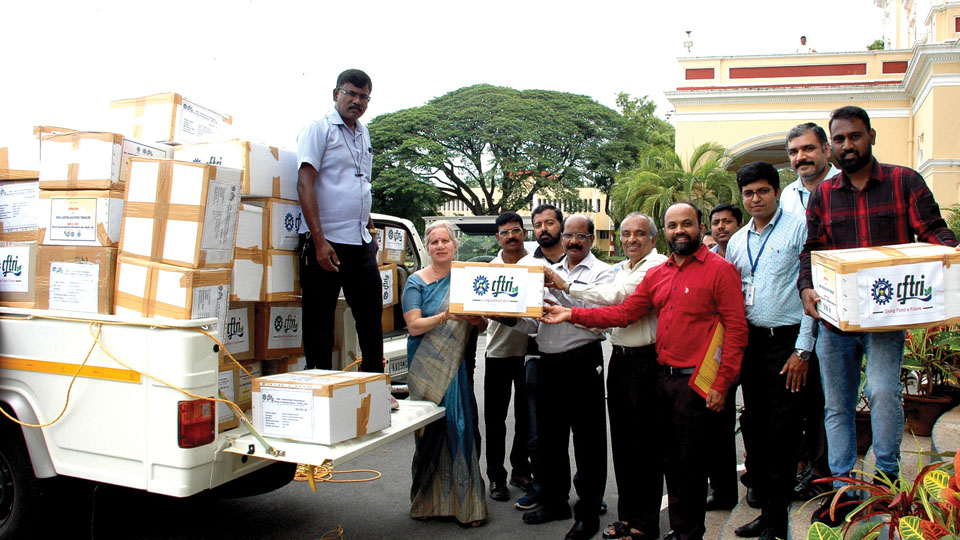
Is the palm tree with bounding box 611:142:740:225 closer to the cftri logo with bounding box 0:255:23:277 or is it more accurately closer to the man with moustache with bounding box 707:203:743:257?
the man with moustache with bounding box 707:203:743:257

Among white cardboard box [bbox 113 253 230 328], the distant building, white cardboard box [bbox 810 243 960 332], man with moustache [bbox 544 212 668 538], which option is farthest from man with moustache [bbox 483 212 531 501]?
the distant building

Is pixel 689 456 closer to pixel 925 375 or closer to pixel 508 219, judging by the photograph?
pixel 508 219

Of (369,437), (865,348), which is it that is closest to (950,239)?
(865,348)

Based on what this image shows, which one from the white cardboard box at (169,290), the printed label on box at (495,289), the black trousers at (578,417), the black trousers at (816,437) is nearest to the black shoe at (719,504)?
the black trousers at (816,437)

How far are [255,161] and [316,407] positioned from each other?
4.77ft

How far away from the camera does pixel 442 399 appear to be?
4184mm

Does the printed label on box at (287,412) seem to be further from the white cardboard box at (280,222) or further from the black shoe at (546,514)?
the black shoe at (546,514)

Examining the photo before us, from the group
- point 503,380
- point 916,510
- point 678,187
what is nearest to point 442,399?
point 503,380

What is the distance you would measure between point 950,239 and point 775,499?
1.41m

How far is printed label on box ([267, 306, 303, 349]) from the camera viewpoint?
4004 millimetres

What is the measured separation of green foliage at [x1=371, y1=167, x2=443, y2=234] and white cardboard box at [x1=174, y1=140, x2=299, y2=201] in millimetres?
28510

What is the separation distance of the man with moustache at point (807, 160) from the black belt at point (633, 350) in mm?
1038

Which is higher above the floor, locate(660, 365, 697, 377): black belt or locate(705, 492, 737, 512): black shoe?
locate(660, 365, 697, 377): black belt

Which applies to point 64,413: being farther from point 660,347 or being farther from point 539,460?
point 660,347
